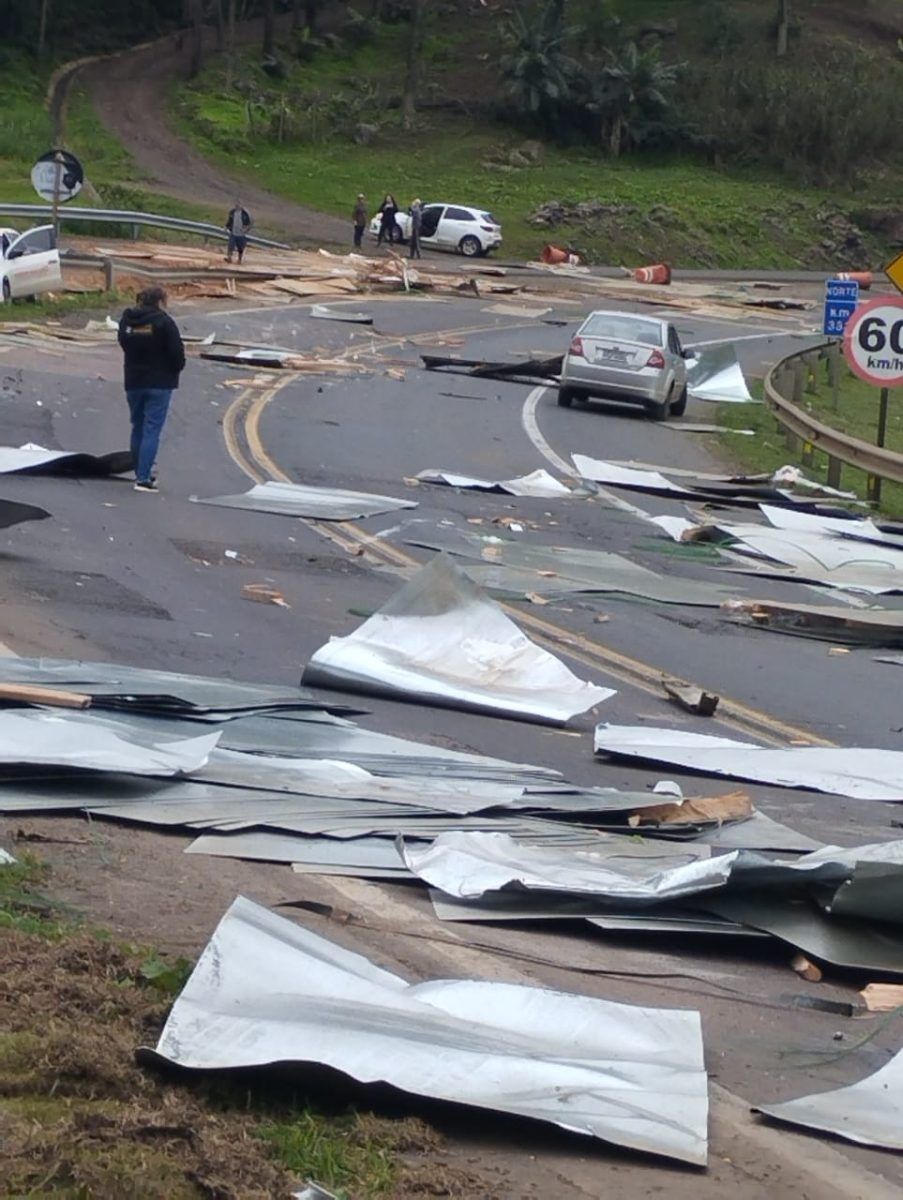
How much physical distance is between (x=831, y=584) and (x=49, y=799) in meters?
9.08

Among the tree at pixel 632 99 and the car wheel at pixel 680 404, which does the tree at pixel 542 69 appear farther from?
the car wheel at pixel 680 404

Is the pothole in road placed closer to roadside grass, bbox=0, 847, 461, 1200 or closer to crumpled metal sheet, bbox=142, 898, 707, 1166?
crumpled metal sheet, bbox=142, 898, 707, 1166

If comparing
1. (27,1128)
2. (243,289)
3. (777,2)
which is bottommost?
(243,289)

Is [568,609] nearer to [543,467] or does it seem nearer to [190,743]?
[190,743]

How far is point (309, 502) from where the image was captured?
52.8 feet

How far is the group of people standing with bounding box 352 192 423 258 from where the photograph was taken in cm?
5244

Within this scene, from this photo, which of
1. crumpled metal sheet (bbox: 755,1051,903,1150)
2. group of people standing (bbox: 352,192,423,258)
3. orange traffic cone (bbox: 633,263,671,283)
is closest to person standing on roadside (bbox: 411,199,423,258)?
group of people standing (bbox: 352,192,423,258)

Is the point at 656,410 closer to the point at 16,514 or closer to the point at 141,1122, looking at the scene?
the point at 16,514

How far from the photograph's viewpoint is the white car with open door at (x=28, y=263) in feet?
100

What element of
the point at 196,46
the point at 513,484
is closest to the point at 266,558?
the point at 513,484

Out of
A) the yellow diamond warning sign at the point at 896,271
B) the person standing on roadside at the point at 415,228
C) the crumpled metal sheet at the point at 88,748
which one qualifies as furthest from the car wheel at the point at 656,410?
the person standing on roadside at the point at 415,228

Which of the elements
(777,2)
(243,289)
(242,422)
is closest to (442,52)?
(777,2)

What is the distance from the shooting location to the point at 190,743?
24.3 feet

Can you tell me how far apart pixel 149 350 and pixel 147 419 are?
0.58 metres
